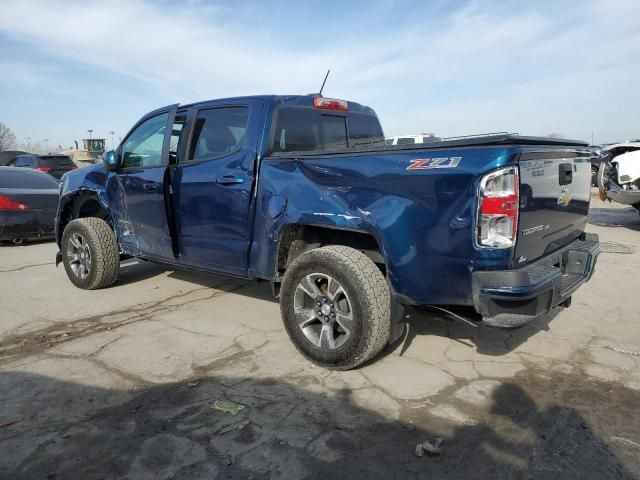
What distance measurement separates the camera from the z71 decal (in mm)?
2699

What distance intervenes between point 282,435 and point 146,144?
11.3ft

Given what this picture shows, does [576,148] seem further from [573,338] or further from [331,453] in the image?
[331,453]

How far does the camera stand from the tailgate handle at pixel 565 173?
124 inches

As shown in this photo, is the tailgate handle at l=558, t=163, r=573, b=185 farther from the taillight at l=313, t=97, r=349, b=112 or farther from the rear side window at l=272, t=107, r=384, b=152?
the taillight at l=313, t=97, r=349, b=112

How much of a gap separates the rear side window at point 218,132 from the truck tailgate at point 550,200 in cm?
219

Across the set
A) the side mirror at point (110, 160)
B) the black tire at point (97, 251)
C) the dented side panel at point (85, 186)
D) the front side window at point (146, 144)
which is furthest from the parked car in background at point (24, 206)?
the front side window at point (146, 144)

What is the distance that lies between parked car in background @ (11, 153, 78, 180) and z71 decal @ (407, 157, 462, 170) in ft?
50.9

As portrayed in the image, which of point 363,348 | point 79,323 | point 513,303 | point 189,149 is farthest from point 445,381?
point 79,323

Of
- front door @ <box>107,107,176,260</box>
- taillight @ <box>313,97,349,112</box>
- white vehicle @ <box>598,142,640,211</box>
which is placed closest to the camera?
taillight @ <box>313,97,349,112</box>

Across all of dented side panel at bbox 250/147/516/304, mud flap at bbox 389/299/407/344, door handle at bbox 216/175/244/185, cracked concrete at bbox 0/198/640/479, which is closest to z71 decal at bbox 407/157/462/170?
dented side panel at bbox 250/147/516/304

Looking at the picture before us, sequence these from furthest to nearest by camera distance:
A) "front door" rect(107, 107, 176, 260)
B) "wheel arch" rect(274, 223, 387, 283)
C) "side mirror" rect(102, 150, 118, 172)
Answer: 1. "side mirror" rect(102, 150, 118, 172)
2. "front door" rect(107, 107, 176, 260)
3. "wheel arch" rect(274, 223, 387, 283)

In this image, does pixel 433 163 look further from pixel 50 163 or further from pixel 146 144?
pixel 50 163

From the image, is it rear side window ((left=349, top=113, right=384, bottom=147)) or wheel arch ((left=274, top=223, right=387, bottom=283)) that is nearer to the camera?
wheel arch ((left=274, top=223, right=387, bottom=283))

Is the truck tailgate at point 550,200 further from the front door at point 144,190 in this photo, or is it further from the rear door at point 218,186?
the front door at point 144,190
